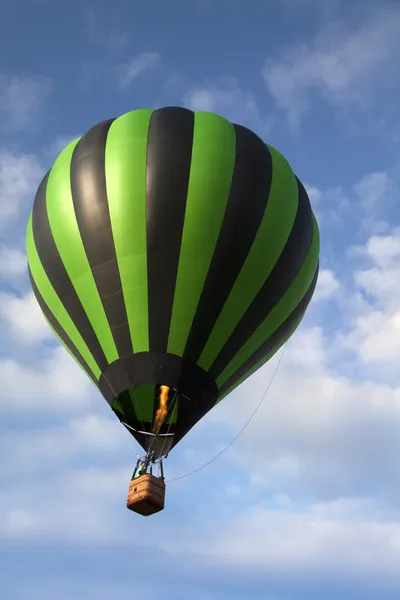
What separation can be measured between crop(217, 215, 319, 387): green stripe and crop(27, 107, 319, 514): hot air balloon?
0.06 m

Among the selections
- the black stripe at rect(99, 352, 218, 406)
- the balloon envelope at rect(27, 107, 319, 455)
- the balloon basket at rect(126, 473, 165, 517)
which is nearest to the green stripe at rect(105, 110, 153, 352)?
the balloon envelope at rect(27, 107, 319, 455)

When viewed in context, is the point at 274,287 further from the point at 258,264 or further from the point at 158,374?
the point at 158,374

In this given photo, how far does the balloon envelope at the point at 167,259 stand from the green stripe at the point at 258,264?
3 cm

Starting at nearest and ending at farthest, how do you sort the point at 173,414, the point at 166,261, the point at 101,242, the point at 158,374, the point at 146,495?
the point at 146,495 < the point at 158,374 < the point at 166,261 < the point at 173,414 < the point at 101,242

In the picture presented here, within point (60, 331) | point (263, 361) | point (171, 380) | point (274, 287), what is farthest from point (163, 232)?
point (263, 361)

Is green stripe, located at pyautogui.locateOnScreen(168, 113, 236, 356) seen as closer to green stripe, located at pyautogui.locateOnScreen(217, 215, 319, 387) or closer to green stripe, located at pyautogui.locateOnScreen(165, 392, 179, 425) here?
green stripe, located at pyautogui.locateOnScreen(165, 392, 179, 425)

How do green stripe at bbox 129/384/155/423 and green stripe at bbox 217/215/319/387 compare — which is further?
green stripe at bbox 217/215/319/387

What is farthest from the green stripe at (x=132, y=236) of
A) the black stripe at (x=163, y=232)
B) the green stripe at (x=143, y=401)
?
the green stripe at (x=143, y=401)

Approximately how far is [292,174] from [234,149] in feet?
6.13

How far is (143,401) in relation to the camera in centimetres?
1427

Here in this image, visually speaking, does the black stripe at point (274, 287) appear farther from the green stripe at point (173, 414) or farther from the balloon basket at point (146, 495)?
the balloon basket at point (146, 495)

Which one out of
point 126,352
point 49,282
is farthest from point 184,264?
point 49,282

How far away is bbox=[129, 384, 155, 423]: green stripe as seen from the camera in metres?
14.1

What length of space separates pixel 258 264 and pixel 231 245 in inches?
30.1
